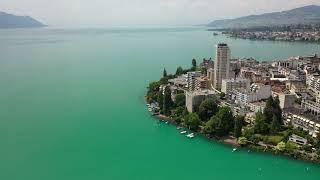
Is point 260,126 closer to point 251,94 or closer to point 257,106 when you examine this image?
point 257,106

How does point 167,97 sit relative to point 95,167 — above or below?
above

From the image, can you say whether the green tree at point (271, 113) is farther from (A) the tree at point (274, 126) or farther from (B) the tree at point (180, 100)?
(B) the tree at point (180, 100)

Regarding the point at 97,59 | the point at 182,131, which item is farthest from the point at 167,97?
the point at 97,59

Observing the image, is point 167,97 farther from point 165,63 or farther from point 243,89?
point 165,63

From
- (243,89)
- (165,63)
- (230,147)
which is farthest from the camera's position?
(165,63)

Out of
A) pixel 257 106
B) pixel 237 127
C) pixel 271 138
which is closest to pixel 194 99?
pixel 257 106

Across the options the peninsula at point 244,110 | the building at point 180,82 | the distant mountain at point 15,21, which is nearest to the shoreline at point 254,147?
the peninsula at point 244,110
